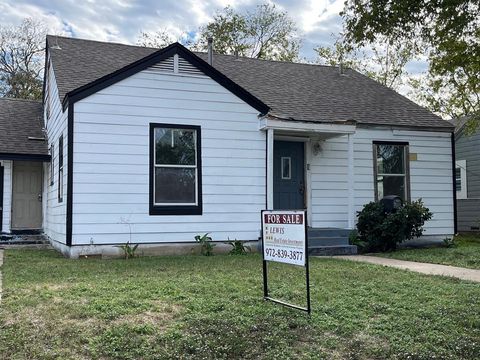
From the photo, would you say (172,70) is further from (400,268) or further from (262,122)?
(400,268)

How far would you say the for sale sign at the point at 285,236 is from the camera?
5504 millimetres

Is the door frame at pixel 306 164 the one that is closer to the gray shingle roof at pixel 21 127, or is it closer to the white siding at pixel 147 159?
the white siding at pixel 147 159

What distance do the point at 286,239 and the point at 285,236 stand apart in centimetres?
4

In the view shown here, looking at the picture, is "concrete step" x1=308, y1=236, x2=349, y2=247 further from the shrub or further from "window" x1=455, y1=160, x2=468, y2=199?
"window" x1=455, y1=160, x2=468, y2=199

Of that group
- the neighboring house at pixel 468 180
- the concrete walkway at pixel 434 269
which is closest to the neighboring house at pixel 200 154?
the concrete walkway at pixel 434 269

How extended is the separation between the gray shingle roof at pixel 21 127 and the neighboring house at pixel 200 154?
153mm

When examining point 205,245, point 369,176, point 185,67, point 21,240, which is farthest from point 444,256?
point 21,240

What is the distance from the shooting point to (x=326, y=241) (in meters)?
12.1

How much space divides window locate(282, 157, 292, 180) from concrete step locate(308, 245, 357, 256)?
7.53 feet

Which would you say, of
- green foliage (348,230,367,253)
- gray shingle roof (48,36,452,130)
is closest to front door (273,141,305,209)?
gray shingle roof (48,36,452,130)

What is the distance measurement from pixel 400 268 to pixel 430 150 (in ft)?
21.1

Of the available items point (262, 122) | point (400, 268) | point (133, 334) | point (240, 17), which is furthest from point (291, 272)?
point (240, 17)

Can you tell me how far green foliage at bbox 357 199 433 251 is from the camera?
40.7 feet

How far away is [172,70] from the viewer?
11.6 m
